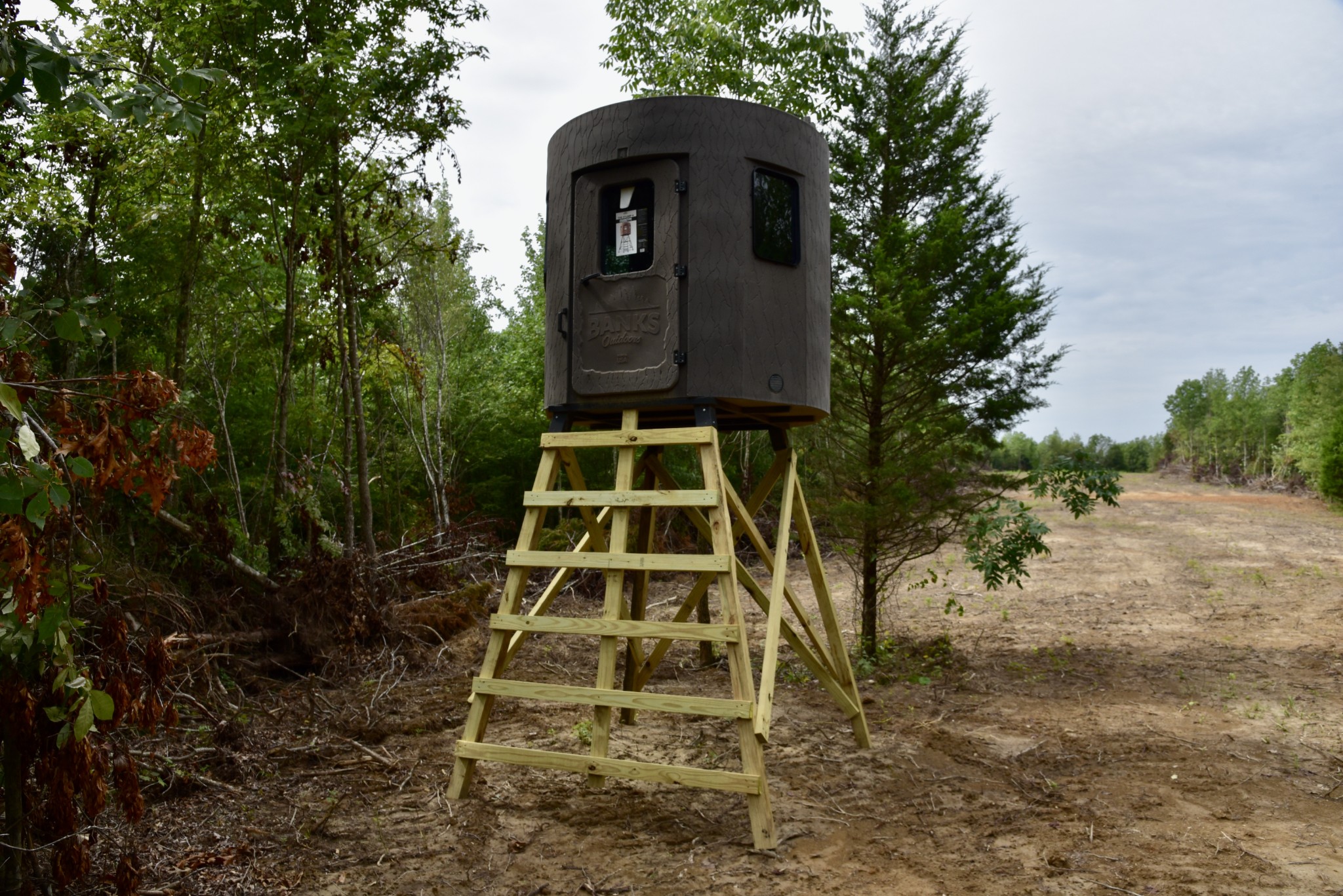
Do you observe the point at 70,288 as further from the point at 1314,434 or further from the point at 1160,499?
the point at 1314,434

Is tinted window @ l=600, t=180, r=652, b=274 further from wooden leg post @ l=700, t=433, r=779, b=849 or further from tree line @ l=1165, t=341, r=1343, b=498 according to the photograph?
tree line @ l=1165, t=341, r=1343, b=498

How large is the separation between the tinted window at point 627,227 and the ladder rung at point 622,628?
2.00 meters

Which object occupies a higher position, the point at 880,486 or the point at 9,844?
the point at 880,486

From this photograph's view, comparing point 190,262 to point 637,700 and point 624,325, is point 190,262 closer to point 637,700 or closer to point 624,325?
point 624,325

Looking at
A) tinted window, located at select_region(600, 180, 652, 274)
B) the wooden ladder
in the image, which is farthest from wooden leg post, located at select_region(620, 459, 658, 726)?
tinted window, located at select_region(600, 180, 652, 274)

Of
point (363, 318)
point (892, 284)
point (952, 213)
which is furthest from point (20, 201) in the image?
point (952, 213)

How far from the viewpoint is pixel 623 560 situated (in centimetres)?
461

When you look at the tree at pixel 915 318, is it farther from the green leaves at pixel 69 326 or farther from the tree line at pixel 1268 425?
the tree line at pixel 1268 425

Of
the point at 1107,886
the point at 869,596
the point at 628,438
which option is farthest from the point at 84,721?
the point at 869,596

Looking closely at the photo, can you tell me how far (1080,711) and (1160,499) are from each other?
65.9ft

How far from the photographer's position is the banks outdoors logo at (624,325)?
15.9 ft

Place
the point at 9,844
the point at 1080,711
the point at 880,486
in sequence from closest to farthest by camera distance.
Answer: the point at 9,844, the point at 1080,711, the point at 880,486

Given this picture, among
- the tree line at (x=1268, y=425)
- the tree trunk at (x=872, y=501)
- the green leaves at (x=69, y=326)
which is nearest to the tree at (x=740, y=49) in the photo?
the tree trunk at (x=872, y=501)

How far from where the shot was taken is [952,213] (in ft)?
24.4
